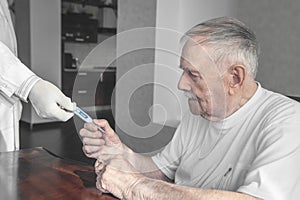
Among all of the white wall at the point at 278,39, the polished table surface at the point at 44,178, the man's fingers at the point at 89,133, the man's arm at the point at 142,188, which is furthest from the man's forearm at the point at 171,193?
the white wall at the point at 278,39

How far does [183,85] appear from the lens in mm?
1015

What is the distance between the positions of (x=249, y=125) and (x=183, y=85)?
219 mm

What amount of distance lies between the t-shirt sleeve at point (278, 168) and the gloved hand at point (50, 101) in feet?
1.81

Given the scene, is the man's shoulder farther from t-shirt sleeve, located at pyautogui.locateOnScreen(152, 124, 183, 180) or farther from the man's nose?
t-shirt sleeve, located at pyautogui.locateOnScreen(152, 124, 183, 180)

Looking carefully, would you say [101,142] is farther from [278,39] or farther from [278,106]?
[278,39]

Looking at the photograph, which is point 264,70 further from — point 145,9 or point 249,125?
point 249,125

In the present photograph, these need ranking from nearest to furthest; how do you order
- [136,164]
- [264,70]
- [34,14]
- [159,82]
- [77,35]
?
[159,82], [136,164], [264,70], [34,14], [77,35]

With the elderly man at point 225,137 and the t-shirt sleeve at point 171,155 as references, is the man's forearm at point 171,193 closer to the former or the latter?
the elderly man at point 225,137

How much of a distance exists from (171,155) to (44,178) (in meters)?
0.43

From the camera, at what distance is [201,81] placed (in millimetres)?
995

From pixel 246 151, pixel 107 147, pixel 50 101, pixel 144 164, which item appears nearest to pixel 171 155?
pixel 144 164

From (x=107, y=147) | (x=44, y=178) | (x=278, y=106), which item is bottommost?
(x=44, y=178)

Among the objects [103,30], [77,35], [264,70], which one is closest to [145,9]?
[264,70]

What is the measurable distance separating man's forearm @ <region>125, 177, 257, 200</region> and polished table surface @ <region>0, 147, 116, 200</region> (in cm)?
16
